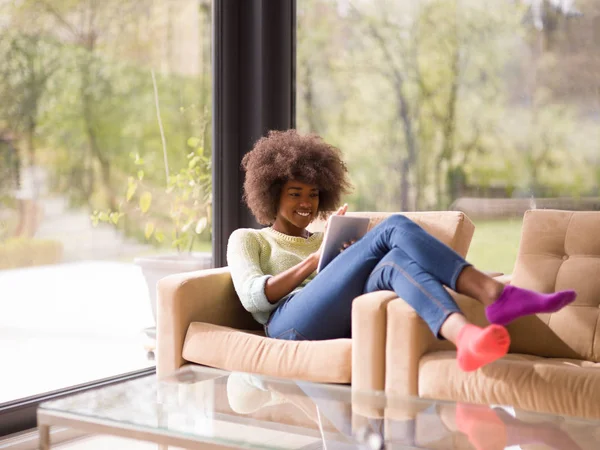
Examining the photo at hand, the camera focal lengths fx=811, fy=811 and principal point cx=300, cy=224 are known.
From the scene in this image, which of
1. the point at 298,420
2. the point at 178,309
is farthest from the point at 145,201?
the point at 298,420

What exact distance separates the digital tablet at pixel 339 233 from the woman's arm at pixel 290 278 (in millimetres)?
39

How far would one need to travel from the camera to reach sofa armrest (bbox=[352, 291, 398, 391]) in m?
2.70

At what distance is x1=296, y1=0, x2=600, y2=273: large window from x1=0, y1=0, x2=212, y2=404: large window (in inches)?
28.6

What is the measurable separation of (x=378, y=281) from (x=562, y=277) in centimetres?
71

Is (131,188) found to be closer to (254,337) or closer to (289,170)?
(289,170)

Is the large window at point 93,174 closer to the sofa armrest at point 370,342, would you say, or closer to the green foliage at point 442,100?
the green foliage at point 442,100

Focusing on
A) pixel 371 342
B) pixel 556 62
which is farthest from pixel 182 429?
pixel 556 62

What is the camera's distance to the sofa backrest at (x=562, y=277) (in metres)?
2.85

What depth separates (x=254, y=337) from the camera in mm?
3027

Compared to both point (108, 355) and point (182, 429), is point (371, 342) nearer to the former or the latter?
point (182, 429)

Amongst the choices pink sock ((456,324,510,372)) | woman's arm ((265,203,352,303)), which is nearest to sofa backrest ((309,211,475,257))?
woman's arm ((265,203,352,303))

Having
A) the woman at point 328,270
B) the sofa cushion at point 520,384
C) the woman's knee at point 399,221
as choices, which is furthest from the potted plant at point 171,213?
the sofa cushion at point 520,384

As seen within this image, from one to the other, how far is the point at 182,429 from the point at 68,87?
205 cm

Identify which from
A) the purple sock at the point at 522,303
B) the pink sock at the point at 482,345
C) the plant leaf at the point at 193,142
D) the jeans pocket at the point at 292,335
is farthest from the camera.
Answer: the plant leaf at the point at 193,142
